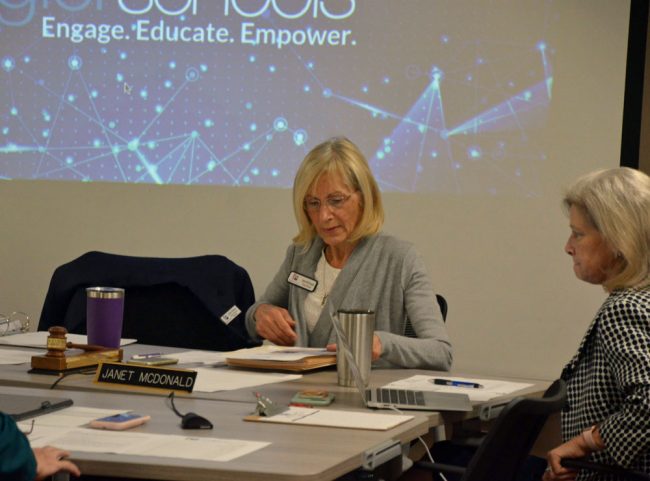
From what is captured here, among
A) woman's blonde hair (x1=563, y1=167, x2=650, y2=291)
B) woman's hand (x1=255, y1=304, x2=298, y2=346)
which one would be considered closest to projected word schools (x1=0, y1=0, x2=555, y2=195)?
woman's hand (x1=255, y1=304, x2=298, y2=346)

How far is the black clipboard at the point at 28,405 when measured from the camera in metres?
1.85

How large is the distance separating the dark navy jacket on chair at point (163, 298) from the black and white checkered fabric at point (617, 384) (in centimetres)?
164

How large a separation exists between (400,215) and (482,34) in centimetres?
90

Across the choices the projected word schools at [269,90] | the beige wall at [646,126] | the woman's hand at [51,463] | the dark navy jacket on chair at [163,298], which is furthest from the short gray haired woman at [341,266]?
the beige wall at [646,126]

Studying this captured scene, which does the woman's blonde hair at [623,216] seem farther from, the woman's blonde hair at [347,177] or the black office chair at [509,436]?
the woman's blonde hair at [347,177]

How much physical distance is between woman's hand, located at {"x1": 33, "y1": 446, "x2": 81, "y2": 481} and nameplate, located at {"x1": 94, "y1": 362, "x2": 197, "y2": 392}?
2.17ft

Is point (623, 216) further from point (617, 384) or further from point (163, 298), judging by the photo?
point (163, 298)

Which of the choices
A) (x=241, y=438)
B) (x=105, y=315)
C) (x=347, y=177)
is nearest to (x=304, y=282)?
(x=347, y=177)

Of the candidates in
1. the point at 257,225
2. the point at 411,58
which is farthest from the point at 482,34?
the point at 257,225

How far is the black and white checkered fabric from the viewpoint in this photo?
2096mm

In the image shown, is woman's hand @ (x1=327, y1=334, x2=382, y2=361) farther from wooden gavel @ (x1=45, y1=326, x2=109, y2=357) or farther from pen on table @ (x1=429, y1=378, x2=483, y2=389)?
wooden gavel @ (x1=45, y1=326, x2=109, y2=357)

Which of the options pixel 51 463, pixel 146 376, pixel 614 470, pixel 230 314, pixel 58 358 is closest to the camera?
pixel 51 463

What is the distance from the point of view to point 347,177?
123 inches

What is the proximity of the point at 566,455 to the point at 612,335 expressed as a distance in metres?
0.30
